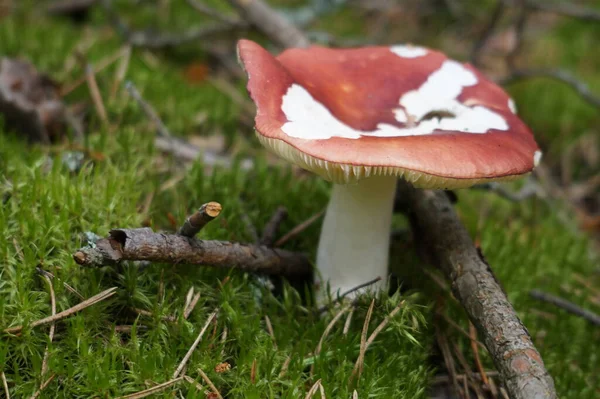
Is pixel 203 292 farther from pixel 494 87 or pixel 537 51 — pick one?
pixel 537 51

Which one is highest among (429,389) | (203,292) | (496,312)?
(496,312)

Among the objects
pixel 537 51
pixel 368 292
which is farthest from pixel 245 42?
pixel 537 51

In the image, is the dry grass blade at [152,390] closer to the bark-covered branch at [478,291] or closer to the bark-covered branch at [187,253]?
the bark-covered branch at [187,253]

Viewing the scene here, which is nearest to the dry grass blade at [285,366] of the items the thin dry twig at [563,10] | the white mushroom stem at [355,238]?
the white mushroom stem at [355,238]

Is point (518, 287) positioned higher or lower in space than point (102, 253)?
lower

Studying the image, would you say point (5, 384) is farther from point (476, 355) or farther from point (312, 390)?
point (476, 355)
